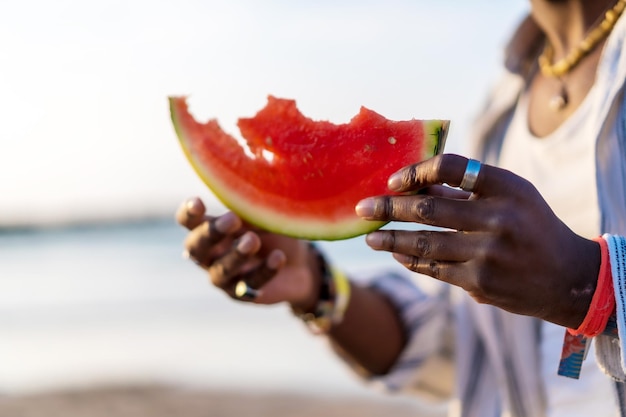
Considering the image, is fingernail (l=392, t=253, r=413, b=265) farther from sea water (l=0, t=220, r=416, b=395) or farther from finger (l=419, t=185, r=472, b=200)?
sea water (l=0, t=220, r=416, b=395)

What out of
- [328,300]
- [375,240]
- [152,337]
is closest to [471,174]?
[375,240]

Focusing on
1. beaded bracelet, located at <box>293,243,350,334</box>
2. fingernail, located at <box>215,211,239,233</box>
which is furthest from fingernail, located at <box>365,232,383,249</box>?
beaded bracelet, located at <box>293,243,350,334</box>

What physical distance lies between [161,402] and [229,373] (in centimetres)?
64

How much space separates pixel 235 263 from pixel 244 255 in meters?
0.04

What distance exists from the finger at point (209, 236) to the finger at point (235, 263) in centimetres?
3

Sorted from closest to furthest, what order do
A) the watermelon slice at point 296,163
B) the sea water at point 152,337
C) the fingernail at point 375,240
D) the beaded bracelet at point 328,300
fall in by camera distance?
the fingernail at point 375,240 < the watermelon slice at point 296,163 < the beaded bracelet at point 328,300 < the sea water at point 152,337

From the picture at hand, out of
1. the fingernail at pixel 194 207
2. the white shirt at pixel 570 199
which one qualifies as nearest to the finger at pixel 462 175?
the white shirt at pixel 570 199

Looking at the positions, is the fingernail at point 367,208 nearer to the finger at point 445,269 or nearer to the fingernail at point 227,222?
the finger at point 445,269

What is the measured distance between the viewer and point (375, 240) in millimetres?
1221

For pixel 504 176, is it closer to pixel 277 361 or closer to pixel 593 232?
pixel 593 232

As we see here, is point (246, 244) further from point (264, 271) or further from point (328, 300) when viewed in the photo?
point (328, 300)

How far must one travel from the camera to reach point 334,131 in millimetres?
1570

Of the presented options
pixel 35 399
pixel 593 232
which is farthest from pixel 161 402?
pixel 593 232

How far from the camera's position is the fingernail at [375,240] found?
1.21 meters
